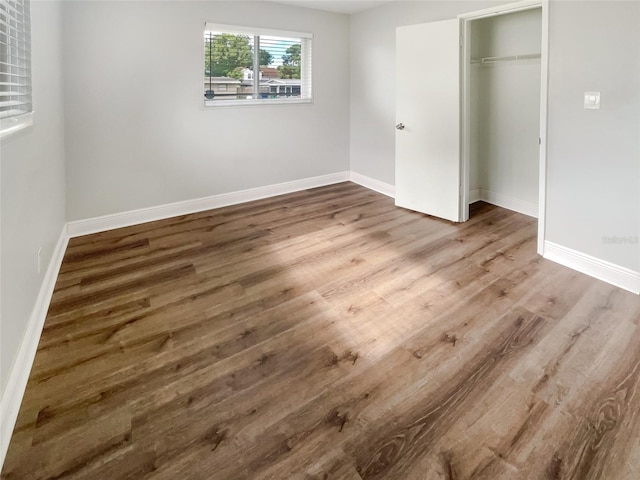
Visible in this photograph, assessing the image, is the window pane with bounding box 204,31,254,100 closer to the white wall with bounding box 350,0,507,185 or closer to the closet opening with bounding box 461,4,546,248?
the white wall with bounding box 350,0,507,185

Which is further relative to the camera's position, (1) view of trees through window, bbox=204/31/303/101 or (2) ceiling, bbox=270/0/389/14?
(2) ceiling, bbox=270/0/389/14

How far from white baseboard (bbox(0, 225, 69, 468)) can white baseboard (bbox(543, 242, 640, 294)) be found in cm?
356

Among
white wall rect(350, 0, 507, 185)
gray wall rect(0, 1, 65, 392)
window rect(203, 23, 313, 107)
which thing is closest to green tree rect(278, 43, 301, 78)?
window rect(203, 23, 313, 107)

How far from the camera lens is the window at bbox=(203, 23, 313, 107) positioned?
14.1 feet

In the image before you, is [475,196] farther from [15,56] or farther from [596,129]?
[15,56]

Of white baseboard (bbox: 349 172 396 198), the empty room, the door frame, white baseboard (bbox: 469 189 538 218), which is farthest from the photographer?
white baseboard (bbox: 349 172 396 198)

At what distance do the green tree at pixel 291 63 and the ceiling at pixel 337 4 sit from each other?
19.4 inches

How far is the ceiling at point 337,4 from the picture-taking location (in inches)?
175

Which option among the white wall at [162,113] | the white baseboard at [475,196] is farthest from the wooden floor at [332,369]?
the white baseboard at [475,196]

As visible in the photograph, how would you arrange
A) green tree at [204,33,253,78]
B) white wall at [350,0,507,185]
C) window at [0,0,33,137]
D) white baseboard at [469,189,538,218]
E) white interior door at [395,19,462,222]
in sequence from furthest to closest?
white wall at [350,0,507,185] → green tree at [204,33,253,78] → white baseboard at [469,189,538,218] → white interior door at [395,19,462,222] → window at [0,0,33,137]

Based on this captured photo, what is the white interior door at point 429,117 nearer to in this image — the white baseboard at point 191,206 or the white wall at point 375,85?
the white wall at point 375,85

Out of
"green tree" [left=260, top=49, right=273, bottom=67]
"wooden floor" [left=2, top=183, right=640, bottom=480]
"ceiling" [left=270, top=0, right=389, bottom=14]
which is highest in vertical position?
"ceiling" [left=270, top=0, right=389, bottom=14]

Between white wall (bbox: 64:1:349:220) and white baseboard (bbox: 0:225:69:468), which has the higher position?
white wall (bbox: 64:1:349:220)

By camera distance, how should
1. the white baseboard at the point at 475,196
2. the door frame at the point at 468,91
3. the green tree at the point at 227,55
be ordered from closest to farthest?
1. the door frame at the point at 468,91
2. the green tree at the point at 227,55
3. the white baseboard at the point at 475,196
